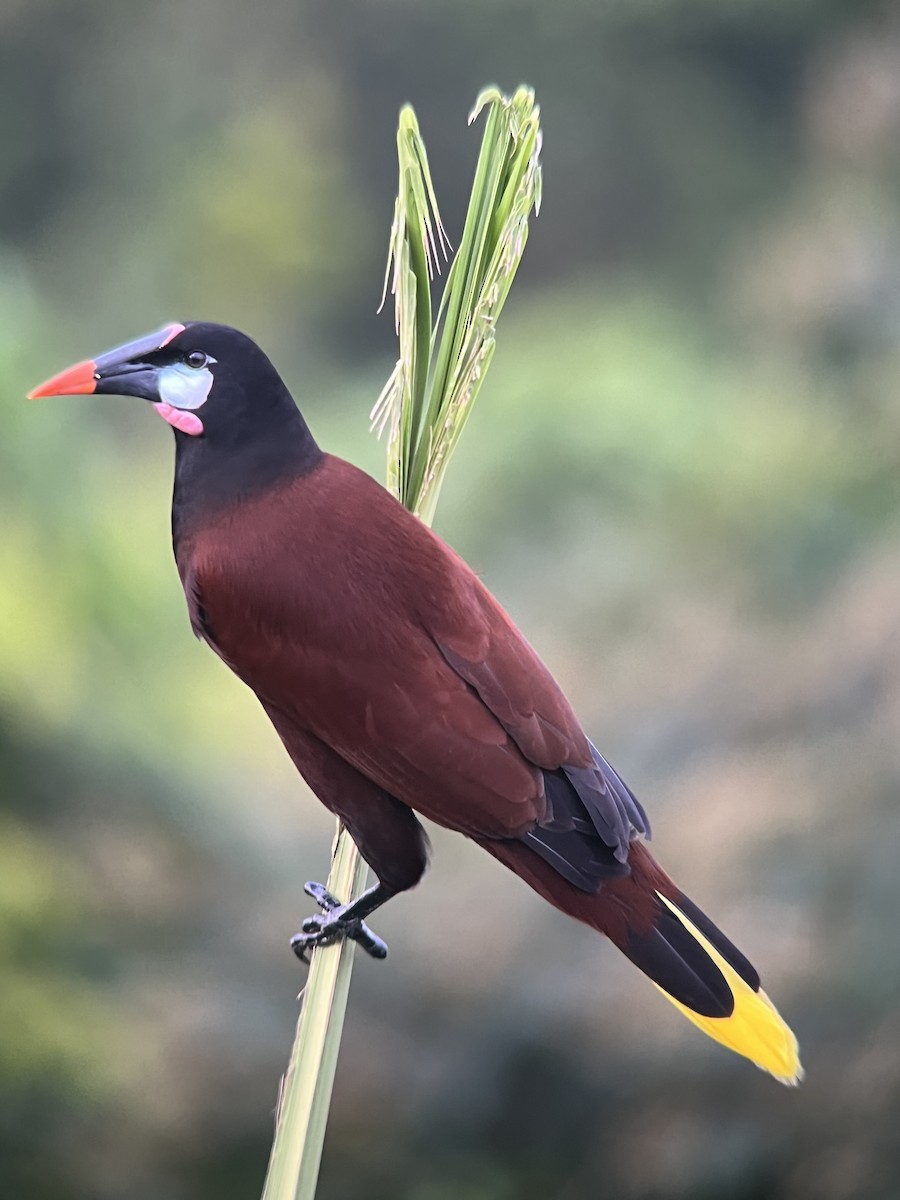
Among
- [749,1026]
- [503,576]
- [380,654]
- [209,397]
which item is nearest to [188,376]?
[209,397]

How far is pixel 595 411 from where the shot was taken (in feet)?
3.38

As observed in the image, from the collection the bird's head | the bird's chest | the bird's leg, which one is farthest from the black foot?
the bird's head

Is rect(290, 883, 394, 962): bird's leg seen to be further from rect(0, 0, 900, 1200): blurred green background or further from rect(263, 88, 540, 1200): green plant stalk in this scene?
rect(0, 0, 900, 1200): blurred green background

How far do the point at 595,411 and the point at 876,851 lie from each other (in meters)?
0.42

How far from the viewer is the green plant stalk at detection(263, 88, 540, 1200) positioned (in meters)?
0.50

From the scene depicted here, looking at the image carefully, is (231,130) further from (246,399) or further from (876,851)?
(876,851)

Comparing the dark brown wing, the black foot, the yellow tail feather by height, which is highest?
the dark brown wing

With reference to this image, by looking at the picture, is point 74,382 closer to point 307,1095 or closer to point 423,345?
point 423,345

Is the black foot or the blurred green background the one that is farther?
the blurred green background

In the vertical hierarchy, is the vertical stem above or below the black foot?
below

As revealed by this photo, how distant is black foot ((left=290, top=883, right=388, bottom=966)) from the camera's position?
0.58m

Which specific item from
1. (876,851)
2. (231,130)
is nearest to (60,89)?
(231,130)

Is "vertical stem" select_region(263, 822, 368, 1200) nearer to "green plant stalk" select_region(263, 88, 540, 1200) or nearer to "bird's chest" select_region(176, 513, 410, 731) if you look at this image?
"green plant stalk" select_region(263, 88, 540, 1200)

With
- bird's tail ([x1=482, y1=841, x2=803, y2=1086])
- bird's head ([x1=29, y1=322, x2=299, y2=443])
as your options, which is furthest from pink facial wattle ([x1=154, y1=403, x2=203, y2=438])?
bird's tail ([x1=482, y1=841, x2=803, y2=1086])
